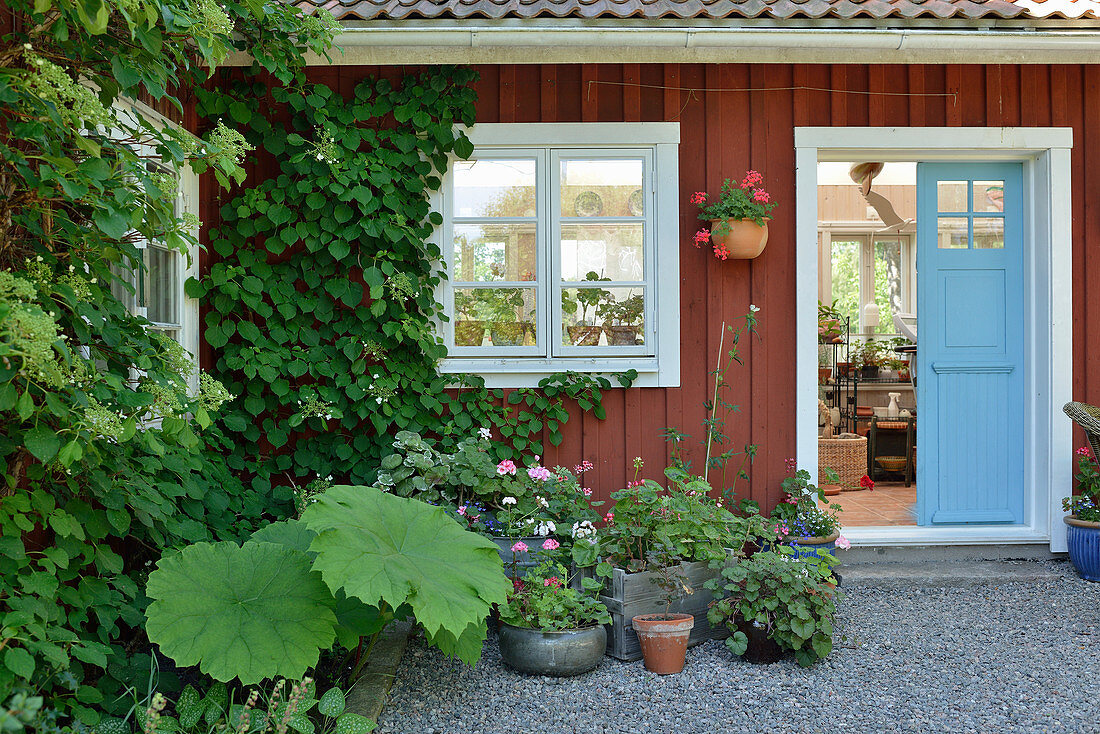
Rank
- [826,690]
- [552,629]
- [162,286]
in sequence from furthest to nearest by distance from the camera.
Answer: [162,286] < [552,629] < [826,690]

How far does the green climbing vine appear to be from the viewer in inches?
168

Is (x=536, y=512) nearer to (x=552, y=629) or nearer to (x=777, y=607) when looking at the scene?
(x=552, y=629)

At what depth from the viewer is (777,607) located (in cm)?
325

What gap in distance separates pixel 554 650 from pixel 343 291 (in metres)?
2.17

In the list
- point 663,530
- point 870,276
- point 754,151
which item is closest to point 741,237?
point 754,151

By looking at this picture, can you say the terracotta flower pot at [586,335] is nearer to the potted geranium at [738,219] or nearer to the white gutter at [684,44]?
the potted geranium at [738,219]

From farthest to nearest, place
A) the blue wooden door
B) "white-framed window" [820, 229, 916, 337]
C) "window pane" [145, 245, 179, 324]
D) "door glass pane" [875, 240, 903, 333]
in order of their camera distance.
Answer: "door glass pane" [875, 240, 903, 333]
"white-framed window" [820, 229, 916, 337]
the blue wooden door
"window pane" [145, 245, 179, 324]

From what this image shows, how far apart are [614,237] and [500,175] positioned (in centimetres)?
71

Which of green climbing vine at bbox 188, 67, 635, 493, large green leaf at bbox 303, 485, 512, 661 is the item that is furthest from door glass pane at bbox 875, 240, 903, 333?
large green leaf at bbox 303, 485, 512, 661

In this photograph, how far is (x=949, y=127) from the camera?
4688 mm

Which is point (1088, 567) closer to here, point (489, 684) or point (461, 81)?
point (489, 684)

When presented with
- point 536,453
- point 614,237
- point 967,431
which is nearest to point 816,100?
point 614,237

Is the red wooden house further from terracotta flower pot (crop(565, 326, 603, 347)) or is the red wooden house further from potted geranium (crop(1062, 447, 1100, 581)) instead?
potted geranium (crop(1062, 447, 1100, 581))

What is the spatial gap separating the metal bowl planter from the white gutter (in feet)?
8.79
